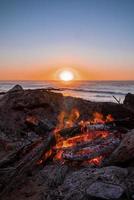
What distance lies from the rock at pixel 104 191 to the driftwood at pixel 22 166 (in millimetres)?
1882

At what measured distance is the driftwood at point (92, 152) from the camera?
23.6ft

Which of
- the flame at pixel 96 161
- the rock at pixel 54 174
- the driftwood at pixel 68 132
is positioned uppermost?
the driftwood at pixel 68 132

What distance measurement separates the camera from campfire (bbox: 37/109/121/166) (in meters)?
7.23

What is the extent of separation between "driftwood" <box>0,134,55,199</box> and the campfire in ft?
1.00

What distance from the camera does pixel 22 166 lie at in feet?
20.8

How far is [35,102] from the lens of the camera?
11.5 m

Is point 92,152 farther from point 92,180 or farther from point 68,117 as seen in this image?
point 68,117

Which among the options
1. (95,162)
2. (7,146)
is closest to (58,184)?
(95,162)

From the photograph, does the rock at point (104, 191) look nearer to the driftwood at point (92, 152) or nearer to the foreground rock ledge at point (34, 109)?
the driftwood at point (92, 152)

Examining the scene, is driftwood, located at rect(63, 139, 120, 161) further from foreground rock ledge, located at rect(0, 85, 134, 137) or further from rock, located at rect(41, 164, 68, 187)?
foreground rock ledge, located at rect(0, 85, 134, 137)

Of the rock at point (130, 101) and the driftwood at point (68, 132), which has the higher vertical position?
the rock at point (130, 101)

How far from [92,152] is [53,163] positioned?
125 cm

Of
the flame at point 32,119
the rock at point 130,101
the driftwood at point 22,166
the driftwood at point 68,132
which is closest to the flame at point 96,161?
the driftwood at point 22,166

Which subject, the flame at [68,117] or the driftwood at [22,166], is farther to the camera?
the flame at [68,117]
